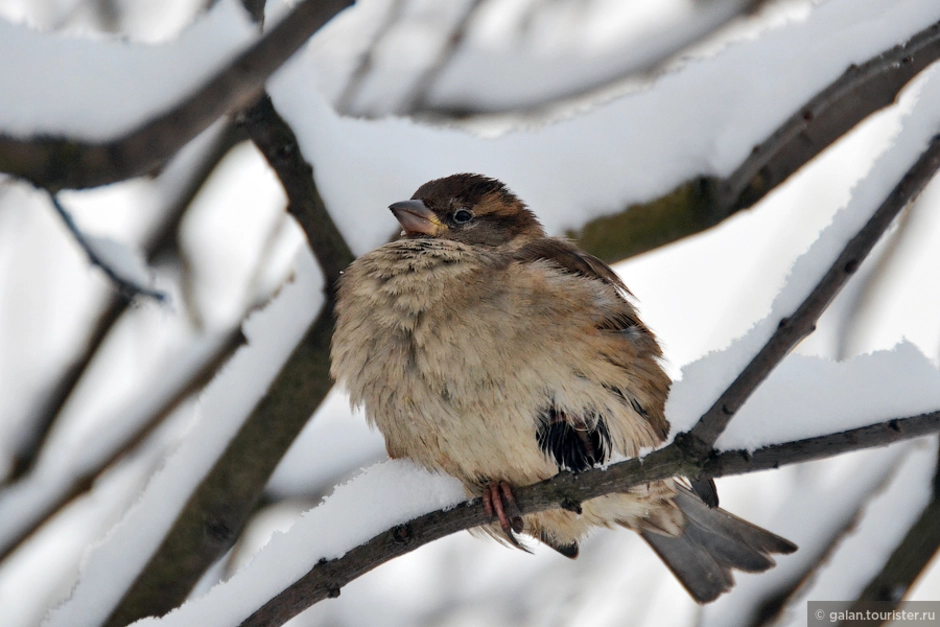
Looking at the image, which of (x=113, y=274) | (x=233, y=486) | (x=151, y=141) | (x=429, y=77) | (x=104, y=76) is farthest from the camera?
(x=429, y=77)

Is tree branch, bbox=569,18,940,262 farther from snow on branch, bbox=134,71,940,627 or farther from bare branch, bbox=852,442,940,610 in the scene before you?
snow on branch, bbox=134,71,940,627

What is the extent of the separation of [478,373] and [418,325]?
0.99ft

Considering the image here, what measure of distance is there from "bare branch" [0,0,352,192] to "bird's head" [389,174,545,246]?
3.98ft

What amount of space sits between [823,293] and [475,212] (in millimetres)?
2164

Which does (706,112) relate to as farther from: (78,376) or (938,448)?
(78,376)

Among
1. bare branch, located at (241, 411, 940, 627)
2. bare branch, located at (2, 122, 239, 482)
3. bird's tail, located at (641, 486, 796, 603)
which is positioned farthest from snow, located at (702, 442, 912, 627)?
bare branch, located at (2, 122, 239, 482)

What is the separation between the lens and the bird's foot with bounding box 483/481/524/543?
2803 millimetres

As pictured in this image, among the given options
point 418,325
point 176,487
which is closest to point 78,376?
point 176,487

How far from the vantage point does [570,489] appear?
2492 mm

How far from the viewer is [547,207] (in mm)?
3857

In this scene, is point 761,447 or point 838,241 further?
point 761,447

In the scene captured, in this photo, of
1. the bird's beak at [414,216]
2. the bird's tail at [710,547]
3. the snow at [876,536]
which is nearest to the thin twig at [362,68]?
the bird's beak at [414,216]

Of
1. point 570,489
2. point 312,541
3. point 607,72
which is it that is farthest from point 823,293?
point 607,72

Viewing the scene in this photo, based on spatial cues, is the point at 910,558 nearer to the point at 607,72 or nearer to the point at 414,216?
the point at 414,216
